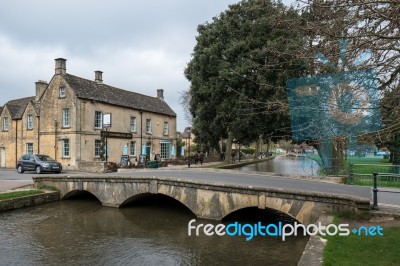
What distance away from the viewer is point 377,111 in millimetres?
6605

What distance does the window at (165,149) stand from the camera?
1566 inches

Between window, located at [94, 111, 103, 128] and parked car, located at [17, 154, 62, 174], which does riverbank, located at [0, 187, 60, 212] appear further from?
window, located at [94, 111, 103, 128]

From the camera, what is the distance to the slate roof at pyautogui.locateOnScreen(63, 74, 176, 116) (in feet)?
101

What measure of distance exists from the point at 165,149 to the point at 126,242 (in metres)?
29.1

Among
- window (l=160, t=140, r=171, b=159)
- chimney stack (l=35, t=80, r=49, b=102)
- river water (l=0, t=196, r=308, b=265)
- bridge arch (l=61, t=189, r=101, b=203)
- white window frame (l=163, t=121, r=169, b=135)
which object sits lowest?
river water (l=0, t=196, r=308, b=265)

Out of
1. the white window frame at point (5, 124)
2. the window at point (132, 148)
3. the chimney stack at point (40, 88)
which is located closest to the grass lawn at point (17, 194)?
the window at point (132, 148)

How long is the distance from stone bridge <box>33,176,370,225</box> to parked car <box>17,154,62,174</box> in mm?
6360

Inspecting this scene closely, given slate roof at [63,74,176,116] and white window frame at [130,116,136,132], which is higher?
slate roof at [63,74,176,116]

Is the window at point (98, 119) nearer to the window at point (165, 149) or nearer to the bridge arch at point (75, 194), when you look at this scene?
the window at point (165, 149)

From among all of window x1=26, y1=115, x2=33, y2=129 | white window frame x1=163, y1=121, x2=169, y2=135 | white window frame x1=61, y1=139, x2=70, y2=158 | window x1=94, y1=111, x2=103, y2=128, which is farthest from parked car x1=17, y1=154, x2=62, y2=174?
white window frame x1=163, y1=121, x2=169, y2=135

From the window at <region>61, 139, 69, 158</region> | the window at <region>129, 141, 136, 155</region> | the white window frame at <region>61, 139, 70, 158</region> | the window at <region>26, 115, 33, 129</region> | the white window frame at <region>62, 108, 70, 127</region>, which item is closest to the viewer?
the white window frame at <region>61, 139, 70, 158</region>

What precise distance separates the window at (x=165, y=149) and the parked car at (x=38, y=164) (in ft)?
47.4

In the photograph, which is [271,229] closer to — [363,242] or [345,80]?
[363,242]

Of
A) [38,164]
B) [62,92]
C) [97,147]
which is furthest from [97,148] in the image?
[62,92]
